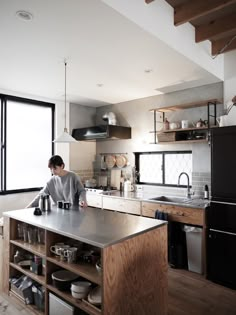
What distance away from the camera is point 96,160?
5312mm

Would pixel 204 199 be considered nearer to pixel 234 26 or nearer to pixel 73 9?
pixel 234 26

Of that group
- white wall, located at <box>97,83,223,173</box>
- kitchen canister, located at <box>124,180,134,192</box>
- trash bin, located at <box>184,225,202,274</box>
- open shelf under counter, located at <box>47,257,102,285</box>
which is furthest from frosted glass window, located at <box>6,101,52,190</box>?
trash bin, located at <box>184,225,202,274</box>

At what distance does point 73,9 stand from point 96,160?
12.0 feet

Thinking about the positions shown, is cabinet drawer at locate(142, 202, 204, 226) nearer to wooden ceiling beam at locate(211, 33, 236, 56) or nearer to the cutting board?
the cutting board

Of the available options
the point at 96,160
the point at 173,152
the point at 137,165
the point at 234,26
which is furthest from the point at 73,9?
the point at 96,160

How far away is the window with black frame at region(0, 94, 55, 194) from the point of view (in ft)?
13.1

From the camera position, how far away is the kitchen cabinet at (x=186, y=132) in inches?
137

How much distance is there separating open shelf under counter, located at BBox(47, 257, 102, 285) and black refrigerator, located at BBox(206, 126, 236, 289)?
5.26ft

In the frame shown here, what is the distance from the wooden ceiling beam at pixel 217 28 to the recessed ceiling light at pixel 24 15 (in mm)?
1812

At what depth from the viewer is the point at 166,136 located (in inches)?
152

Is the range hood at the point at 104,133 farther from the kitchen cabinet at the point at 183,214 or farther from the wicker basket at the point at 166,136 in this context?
the kitchen cabinet at the point at 183,214

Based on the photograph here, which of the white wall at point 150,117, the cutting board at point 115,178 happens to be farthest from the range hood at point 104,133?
the cutting board at point 115,178

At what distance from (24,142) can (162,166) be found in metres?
2.43

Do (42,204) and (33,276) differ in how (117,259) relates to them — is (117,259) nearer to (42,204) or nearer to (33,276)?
(33,276)
